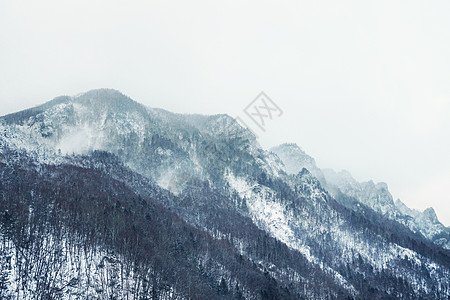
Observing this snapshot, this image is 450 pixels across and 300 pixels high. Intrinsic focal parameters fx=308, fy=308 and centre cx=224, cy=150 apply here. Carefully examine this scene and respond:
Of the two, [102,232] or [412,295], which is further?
[412,295]

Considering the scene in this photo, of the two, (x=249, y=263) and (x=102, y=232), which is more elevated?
(x=102, y=232)

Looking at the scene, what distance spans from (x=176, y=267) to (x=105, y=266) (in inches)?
1156

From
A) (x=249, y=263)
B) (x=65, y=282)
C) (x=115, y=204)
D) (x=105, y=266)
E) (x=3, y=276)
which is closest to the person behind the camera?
(x=3, y=276)

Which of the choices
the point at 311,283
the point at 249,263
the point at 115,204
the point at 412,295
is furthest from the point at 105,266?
the point at 412,295

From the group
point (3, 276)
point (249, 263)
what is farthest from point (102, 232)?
point (249, 263)

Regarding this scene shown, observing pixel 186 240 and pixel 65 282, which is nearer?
pixel 65 282

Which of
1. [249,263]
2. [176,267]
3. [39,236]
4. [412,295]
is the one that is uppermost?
[39,236]

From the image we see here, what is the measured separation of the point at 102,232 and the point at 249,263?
7996 centimetres

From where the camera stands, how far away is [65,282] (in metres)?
93.6

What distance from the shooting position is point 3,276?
86688 mm

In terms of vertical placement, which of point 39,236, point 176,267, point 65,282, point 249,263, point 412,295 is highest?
point 39,236

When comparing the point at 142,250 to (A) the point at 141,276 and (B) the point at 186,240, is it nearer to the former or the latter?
(A) the point at 141,276

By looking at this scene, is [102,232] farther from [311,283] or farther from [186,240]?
[311,283]

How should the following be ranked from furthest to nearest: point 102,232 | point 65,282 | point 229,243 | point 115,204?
point 229,243
point 115,204
point 102,232
point 65,282
